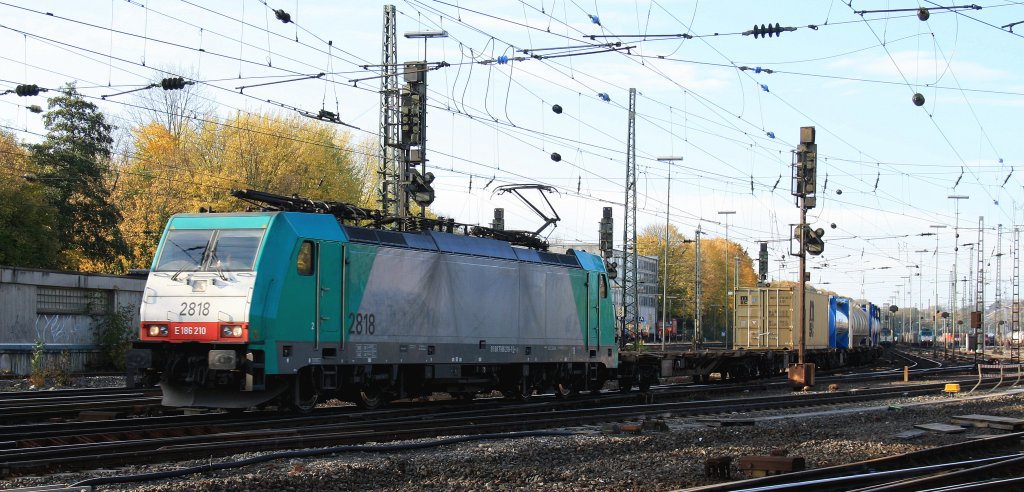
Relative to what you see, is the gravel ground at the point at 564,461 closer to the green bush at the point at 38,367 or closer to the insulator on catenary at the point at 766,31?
the insulator on catenary at the point at 766,31

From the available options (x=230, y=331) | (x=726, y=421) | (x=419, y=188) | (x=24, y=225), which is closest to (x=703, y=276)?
(x=24, y=225)

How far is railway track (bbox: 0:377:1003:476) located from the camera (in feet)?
38.9

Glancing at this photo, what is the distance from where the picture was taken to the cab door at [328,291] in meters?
17.9

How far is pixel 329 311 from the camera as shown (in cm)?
1809

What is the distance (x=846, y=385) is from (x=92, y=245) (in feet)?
118

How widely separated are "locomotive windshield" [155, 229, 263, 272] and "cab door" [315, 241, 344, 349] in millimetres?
1266

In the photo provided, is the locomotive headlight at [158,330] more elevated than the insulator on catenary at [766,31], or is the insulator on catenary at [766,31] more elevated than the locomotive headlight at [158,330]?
the insulator on catenary at [766,31]

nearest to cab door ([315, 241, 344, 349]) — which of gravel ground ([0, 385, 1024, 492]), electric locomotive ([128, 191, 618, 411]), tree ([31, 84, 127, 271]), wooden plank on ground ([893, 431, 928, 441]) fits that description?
electric locomotive ([128, 191, 618, 411])

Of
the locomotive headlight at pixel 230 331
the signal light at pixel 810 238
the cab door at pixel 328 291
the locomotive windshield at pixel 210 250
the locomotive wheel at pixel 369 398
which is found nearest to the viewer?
the locomotive headlight at pixel 230 331

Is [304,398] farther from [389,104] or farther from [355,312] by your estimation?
[389,104]

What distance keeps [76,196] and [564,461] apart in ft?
147

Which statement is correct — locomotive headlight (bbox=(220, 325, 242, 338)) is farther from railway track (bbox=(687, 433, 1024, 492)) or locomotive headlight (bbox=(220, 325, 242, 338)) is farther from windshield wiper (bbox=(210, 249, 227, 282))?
railway track (bbox=(687, 433, 1024, 492))

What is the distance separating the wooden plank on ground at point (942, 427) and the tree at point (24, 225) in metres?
36.6

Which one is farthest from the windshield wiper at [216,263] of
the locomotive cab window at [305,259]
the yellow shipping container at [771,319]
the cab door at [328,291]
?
the yellow shipping container at [771,319]
